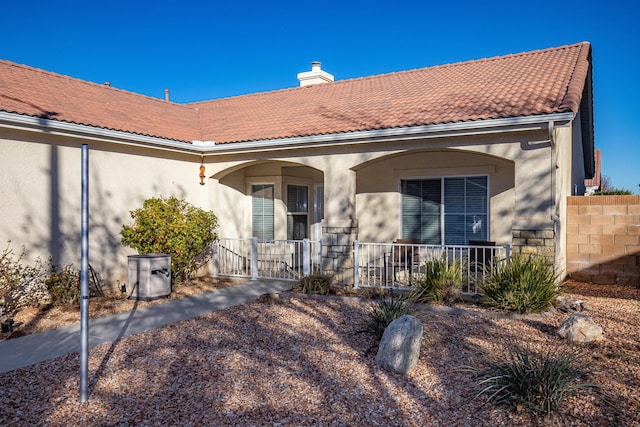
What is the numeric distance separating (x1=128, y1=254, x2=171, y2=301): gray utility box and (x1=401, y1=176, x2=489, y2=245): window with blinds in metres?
5.25

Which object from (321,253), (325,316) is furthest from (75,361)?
(321,253)

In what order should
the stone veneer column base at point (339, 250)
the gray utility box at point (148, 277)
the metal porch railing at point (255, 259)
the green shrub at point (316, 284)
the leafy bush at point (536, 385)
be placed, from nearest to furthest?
the leafy bush at point (536, 385) < the gray utility box at point (148, 277) < the green shrub at point (316, 284) < the stone veneer column base at point (339, 250) < the metal porch railing at point (255, 259)

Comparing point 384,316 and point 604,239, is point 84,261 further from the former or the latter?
point 604,239

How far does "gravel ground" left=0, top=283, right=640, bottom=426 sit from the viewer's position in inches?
160

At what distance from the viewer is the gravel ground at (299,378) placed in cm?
406

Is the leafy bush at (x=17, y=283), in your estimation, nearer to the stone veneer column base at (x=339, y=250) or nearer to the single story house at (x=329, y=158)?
the single story house at (x=329, y=158)

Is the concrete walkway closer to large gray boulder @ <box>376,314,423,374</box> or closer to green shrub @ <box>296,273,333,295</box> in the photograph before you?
green shrub @ <box>296,273,333,295</box>

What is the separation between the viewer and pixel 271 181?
12.5 m

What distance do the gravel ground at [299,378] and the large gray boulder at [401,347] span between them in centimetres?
9

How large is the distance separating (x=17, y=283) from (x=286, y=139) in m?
5.31

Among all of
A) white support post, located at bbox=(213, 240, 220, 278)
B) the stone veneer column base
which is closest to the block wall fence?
the stone veneer column base

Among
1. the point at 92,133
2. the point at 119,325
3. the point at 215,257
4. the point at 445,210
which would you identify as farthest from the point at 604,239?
the point at 92,133

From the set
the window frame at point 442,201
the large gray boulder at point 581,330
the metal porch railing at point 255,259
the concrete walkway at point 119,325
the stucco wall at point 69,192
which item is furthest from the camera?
the metal porch railing at point 255,259

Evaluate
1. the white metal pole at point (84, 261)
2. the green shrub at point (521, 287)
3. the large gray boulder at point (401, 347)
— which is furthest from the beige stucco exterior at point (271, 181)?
the white metal pole at point (84, 261)
